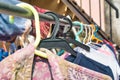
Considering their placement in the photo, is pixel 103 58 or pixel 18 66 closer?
pixel 18 66

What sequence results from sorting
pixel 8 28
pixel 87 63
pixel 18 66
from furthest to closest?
pixel 8 28 < pixel 87 63 < pixel 18 66

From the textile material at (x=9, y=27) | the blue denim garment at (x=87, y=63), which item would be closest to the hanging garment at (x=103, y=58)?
the blue denim garment at (x=87, y=63)

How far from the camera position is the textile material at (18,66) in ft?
1.46

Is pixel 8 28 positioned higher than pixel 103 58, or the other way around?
pixel 8 28

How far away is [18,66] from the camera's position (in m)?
0.45

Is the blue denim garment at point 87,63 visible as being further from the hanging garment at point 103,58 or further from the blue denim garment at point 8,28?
the blue denim garment at point 8,28

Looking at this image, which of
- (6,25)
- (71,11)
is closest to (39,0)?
(71,11)

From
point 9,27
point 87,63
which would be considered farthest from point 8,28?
point 87,63

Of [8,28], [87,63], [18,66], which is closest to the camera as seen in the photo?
[18,66]

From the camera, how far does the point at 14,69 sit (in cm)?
45

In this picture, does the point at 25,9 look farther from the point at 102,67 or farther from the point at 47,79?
the point at 102,67

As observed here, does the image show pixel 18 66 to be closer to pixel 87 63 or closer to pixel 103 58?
pixel 87 63

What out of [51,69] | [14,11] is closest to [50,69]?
[51,69]

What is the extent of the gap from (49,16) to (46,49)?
153 millimetres
